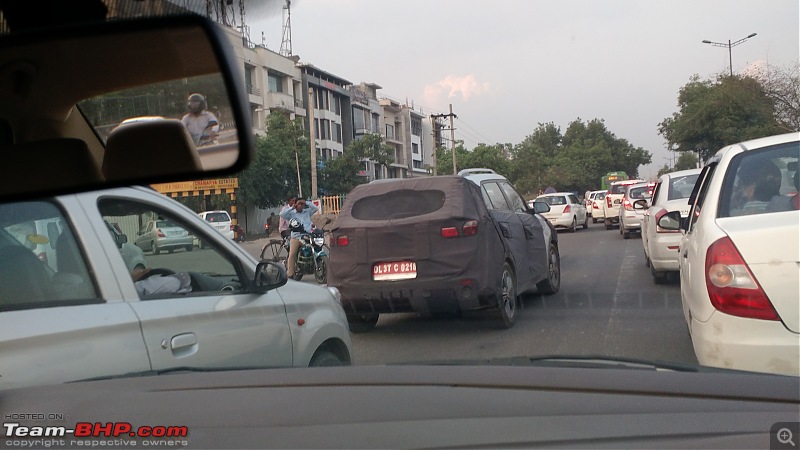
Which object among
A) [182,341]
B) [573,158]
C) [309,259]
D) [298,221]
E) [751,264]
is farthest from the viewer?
[573,158]

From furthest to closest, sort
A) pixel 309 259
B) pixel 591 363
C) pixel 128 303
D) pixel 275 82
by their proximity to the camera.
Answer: pixel 275 82 < pixel 309 259 < pixel 128 303 < pixel 591 363

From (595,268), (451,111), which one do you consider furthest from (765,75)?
(451,111)

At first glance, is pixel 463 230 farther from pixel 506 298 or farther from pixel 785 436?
pixel 785 436

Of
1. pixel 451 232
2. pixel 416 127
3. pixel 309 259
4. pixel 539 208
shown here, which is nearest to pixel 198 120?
pixel 451 232

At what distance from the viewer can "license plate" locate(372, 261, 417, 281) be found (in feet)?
25.2

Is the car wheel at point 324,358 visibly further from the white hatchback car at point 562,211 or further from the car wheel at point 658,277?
the white hatchback car at point 562,211

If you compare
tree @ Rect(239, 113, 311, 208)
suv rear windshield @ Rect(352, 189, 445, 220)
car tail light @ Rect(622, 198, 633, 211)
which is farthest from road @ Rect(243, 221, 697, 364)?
tree @ Rect(239, 113, 311, 208)

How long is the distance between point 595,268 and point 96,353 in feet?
38.1

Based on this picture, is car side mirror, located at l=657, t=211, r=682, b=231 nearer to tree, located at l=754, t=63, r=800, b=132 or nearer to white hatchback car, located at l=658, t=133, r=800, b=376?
white hatchback car, located at l=658, t=133, r=800, b=376

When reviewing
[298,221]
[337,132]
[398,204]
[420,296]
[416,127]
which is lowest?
[420,296]

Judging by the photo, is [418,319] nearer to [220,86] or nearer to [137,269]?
[137,269]

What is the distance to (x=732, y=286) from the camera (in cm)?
401

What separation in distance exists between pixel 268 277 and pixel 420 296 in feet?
12.4

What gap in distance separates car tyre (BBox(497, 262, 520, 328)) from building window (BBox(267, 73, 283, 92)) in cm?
4743
